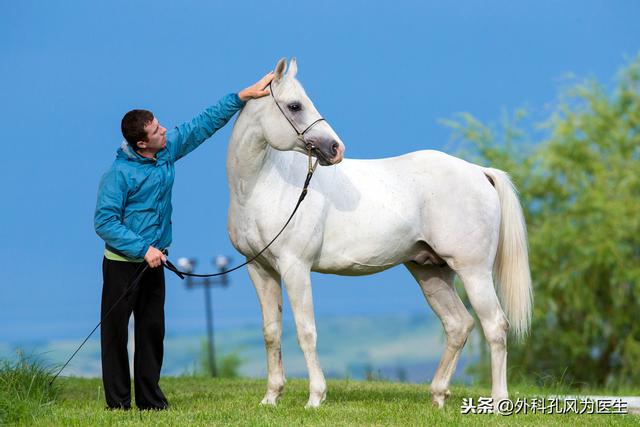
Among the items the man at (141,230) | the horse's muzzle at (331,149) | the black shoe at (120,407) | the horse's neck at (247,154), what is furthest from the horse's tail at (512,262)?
the black shoe at (120,407)

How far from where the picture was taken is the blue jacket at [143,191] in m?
5.71

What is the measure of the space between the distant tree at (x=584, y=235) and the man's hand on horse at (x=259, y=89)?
33.1 feet

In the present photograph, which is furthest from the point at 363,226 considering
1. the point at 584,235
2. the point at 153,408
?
the point at 584,235

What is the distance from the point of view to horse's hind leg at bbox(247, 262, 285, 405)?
6168 mm

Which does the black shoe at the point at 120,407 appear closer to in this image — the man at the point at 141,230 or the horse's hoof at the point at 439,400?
the man at the point at 141,230

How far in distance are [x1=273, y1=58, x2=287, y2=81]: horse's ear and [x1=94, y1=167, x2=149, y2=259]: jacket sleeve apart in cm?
134

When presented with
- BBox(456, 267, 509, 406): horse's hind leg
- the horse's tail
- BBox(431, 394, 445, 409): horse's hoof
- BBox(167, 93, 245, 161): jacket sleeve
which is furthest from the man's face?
BBox(431, 394, 445, 409): horse's hoof

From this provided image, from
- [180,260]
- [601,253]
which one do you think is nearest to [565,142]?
[601,253]

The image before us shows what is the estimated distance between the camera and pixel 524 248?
6.81 m

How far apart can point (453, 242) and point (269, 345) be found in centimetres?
168

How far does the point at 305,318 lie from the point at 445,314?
4.90ft

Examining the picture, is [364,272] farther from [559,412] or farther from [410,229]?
Result: [559,412]

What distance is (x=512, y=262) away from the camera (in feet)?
22.3

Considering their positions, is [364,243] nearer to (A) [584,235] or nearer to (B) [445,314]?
(B) [445,314]
